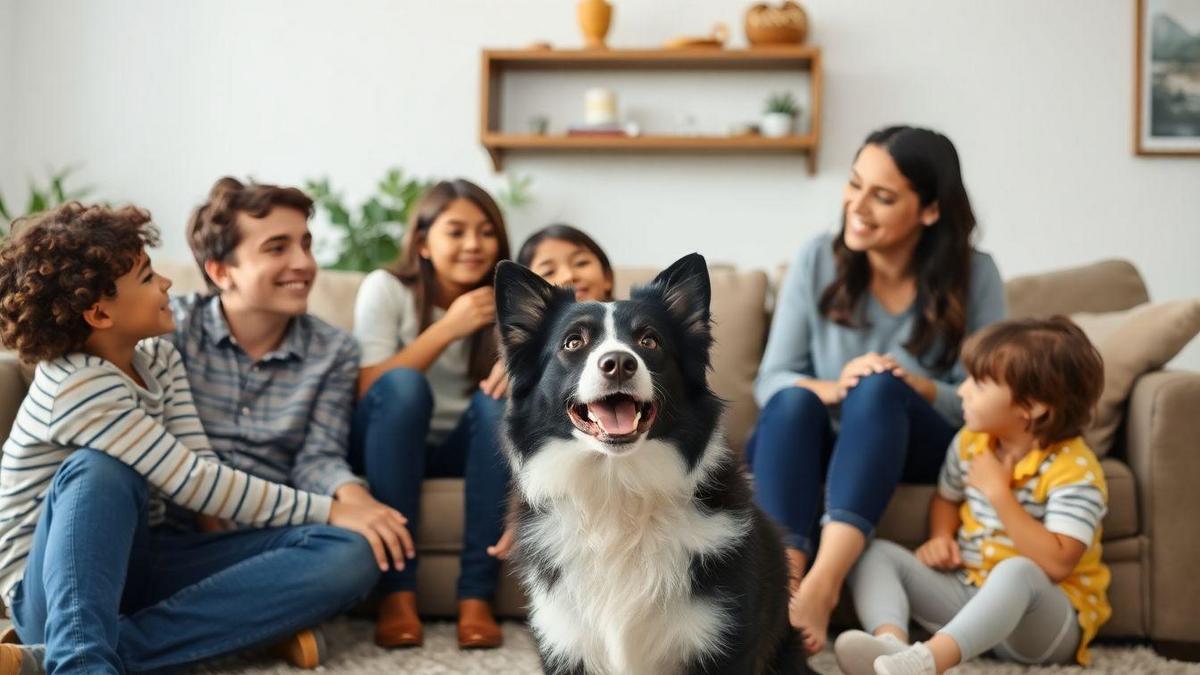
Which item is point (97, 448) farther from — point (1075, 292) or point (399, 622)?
point (1075, 292)

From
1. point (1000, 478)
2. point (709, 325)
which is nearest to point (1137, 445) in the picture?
point (1000, 478)

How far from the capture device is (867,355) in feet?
7.93

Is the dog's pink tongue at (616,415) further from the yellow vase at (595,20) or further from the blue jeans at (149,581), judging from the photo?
the yellow vase at (595,20)

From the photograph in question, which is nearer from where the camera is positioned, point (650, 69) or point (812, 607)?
point (812, 607)

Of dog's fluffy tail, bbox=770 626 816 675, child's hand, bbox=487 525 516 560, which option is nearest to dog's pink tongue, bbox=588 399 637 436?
dog's fluffy tail, bbox=770 626 816 675

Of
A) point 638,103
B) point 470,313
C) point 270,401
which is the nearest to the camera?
point 270,401

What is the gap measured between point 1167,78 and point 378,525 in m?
3.90

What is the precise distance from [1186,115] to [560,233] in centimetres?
320

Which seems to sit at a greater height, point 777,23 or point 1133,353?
point 777,23

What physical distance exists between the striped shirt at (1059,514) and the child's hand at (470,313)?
3.64 ft

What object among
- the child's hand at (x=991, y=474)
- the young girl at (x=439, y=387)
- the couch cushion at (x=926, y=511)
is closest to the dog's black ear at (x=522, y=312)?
the young girl at (x=439, y=387)

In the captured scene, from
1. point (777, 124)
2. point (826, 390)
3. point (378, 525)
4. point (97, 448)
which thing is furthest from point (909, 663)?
point (777, 124)

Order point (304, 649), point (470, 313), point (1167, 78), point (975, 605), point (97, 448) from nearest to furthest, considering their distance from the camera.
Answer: point (97, 448)
point (975, 605)
point (304, 649)
point (470, 313)
point (1167, 78)

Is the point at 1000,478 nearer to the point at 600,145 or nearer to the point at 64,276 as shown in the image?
the point at 64,276
